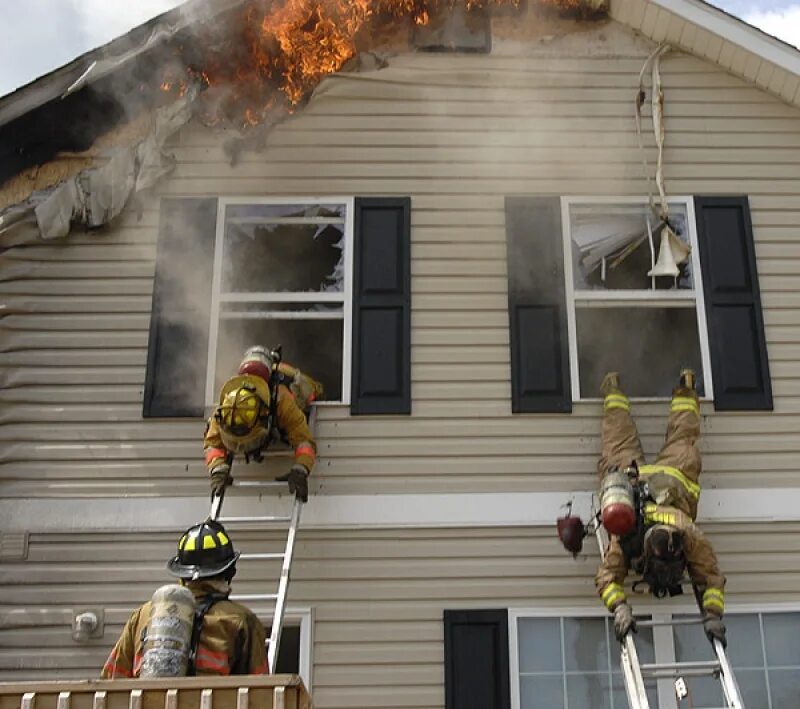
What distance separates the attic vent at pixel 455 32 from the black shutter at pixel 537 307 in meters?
1.26

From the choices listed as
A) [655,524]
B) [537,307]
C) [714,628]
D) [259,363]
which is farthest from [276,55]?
[714,628]

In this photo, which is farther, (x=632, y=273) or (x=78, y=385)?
(x=632, y=273)

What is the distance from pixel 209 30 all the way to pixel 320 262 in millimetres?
1748

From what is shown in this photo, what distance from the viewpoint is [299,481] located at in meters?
6.08

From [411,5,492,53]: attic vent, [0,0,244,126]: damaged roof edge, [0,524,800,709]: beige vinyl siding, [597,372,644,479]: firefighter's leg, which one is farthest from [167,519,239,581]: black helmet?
[411,5,492,53]: attic vent

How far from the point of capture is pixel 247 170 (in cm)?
725

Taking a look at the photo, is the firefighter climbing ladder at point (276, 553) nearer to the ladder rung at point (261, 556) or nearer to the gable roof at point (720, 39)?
the ladder rung at point (261, 556)

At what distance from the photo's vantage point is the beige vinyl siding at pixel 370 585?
6.08 meters

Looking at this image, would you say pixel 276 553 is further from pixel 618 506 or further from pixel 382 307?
pixel 618 506

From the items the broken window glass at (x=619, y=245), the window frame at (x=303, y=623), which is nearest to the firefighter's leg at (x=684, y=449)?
the broken window glass at (x=619, y=245)

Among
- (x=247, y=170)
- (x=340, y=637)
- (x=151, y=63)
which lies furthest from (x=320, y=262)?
(x=340, y=637)

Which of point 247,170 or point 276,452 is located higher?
point 247,170

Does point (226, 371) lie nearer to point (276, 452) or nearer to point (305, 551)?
point (276, 452)

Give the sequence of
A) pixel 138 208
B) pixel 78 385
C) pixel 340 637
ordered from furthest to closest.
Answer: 1. pixel 138 208
2. pixel 78 385
3. pixel 340 637
